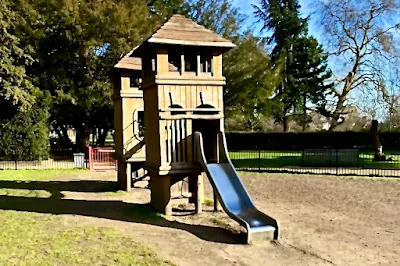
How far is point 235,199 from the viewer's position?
31.2 ft

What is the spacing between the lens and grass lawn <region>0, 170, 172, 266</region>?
22.3ft

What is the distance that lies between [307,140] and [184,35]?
88.7 ft

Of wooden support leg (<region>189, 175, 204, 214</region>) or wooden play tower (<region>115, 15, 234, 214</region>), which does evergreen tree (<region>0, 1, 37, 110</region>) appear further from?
wooden support leg (<region>189, 175, 204, 214</region>)

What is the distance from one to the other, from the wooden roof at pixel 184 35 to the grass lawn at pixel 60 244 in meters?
4.56

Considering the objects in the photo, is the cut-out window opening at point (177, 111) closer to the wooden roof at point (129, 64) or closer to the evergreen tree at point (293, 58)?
the wooden roof at point (129, 64)

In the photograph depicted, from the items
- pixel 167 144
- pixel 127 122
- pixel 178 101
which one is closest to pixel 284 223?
pixel 167 144

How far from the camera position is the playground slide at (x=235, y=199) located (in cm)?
836

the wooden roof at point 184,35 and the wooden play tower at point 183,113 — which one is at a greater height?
the wooden roof at point 184,35

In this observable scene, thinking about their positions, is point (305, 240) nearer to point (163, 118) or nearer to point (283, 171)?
point (163, 118)

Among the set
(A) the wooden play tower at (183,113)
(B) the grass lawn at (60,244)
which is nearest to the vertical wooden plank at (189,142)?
(A) the wooden play tower at (183,113)

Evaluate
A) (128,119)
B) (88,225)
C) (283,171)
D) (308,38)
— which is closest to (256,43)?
(308,38)

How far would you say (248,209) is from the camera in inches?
364

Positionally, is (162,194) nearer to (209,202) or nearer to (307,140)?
(209,202)

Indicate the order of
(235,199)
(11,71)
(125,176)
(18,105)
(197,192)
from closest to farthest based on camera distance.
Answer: (235,199) → (197,192) → (125,176) → (11,71) → (18,105)
